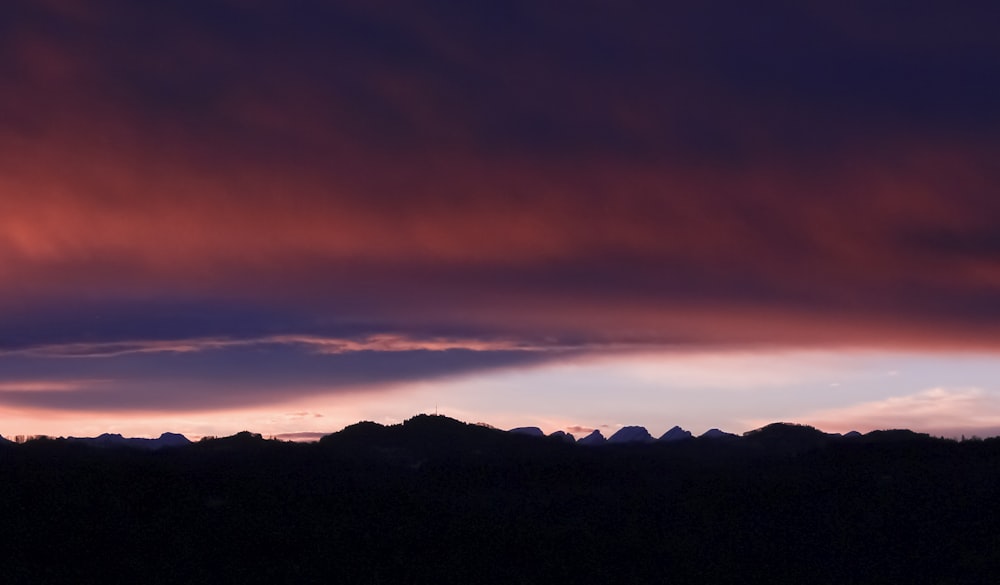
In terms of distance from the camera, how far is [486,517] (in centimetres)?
5400

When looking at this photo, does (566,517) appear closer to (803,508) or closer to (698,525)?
(698,525)

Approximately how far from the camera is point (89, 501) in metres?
47.9

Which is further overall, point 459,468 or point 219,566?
point 459,468

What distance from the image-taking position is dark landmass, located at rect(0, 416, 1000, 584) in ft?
148

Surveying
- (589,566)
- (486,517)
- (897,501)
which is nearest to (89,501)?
(486,517)

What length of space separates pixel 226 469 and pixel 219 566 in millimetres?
12924

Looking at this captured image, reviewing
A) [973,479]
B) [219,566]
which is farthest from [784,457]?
[219,566]

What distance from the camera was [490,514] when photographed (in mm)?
54844

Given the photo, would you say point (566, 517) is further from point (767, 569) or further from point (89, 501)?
point (89, 501)

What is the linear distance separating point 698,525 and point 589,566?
971cm

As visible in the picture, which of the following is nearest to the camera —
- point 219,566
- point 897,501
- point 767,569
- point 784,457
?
point 219,566

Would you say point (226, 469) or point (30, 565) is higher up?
point (226, 469)

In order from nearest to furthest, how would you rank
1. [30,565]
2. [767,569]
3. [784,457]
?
1. [30,565]
2. [767,569]
3. [784,457]

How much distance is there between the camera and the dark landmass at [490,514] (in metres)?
45.2
